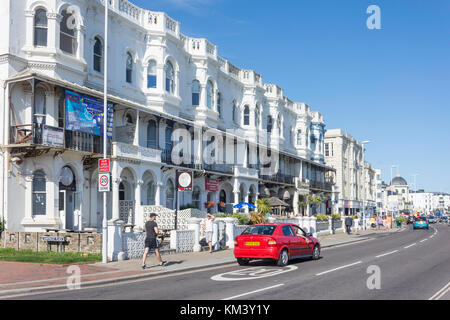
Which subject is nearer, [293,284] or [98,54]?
[293,284]

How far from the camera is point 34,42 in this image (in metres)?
23.2

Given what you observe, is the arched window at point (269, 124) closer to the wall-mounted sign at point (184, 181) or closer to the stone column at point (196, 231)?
the stone column at point (196, 231)

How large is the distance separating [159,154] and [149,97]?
4.09 meters

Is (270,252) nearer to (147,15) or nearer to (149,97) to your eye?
(149,97)

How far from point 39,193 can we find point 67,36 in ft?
26.9

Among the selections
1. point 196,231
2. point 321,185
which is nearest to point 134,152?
point 196,231

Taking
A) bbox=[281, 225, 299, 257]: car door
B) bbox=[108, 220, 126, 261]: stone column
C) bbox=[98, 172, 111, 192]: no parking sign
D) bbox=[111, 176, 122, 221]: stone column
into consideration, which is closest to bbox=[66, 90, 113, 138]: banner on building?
bbox=[111, 176, 122, 221]: stone column

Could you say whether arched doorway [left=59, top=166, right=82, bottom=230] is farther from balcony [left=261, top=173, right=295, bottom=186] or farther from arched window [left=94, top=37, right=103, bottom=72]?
balcony [left=261, top=173, right=295, bottom=186]

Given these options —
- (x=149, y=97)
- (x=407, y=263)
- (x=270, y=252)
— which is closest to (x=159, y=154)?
(x=149, y=97)

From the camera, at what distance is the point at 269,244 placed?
53.6 ft

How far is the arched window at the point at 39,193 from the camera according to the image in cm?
2258

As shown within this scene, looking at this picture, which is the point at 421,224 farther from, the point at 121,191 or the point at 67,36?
the point at 67,36

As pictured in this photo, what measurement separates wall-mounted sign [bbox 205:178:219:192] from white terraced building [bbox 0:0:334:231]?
0.08 m

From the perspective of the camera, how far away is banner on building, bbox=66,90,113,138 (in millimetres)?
22956
